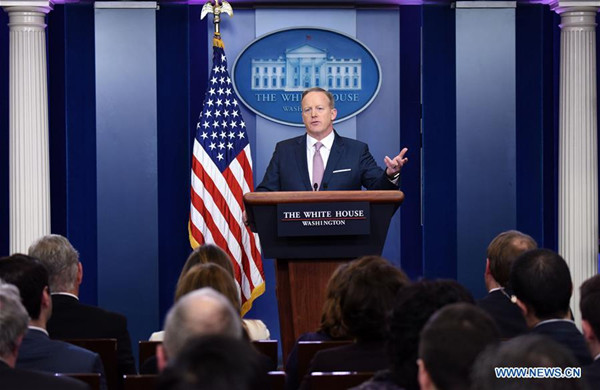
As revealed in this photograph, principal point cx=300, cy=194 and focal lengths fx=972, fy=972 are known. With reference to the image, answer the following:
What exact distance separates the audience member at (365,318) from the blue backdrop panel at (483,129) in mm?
4670

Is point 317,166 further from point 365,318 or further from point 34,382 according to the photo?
point 34,382

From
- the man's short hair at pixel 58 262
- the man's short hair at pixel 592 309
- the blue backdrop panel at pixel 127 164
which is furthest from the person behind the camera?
the blue backdrop panel at pixel 127 164

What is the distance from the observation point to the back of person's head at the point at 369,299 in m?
3.41

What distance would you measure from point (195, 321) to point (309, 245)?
2.82 metres

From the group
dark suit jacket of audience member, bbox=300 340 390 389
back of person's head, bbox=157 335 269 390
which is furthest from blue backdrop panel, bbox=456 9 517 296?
back of person's head, bbox=157 335 269 390

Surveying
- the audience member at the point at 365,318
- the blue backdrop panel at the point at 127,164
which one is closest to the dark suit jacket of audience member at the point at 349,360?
the audience member at the point at 365,318

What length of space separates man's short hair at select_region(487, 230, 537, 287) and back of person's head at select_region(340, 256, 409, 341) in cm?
108

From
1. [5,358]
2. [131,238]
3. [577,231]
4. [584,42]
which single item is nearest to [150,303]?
[131,238]

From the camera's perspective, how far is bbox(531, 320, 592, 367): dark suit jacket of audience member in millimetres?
3523

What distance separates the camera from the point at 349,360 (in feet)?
11.1

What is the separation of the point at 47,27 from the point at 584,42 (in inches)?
178

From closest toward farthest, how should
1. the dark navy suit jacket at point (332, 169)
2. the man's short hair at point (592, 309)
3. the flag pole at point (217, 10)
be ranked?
the man's short hair at point (592, 309)
the dark navy suit jacket at point (332, 169)
the flag pole at point (217, 10)

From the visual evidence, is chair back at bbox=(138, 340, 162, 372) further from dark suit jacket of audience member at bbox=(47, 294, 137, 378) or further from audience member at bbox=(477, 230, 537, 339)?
audience member at bbox=(477, 230, 537, 339)

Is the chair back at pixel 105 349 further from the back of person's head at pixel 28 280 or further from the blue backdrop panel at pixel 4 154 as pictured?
the blue backdrop panel at pixel 4 154
